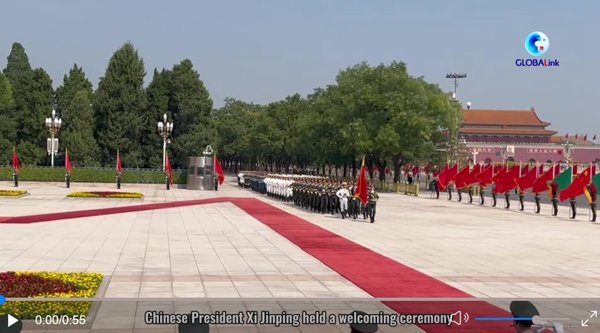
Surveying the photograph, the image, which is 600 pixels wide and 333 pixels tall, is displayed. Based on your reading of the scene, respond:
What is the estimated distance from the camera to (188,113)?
221 feet

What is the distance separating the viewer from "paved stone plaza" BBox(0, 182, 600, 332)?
10555 millimetres

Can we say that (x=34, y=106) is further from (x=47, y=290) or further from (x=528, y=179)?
(x=47, y=290)

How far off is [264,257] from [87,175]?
1839 inches

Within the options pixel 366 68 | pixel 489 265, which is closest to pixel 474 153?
pixel 366 68

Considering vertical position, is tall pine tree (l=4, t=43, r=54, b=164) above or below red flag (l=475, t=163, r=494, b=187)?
above

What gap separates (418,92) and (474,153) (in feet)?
162

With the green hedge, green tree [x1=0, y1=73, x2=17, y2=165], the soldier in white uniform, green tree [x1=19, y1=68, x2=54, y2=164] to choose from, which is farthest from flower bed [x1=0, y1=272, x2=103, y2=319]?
green tree [x1=19, y1=68, x2=54, y2=164]

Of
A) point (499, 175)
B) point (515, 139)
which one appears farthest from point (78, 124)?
point (515, 139)

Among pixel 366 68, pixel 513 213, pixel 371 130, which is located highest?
pixel 366 68

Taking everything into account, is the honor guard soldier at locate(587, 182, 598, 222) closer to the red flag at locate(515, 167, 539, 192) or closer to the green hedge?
the red flag at locate(515, 167, 539, 192)

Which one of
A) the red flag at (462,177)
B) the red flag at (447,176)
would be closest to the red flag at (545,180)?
the red flag at (462,177)

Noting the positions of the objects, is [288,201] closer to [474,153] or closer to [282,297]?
[282,297]

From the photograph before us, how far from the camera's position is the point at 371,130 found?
5181cm

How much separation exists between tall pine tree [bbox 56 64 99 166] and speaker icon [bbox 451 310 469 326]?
6029 cm
